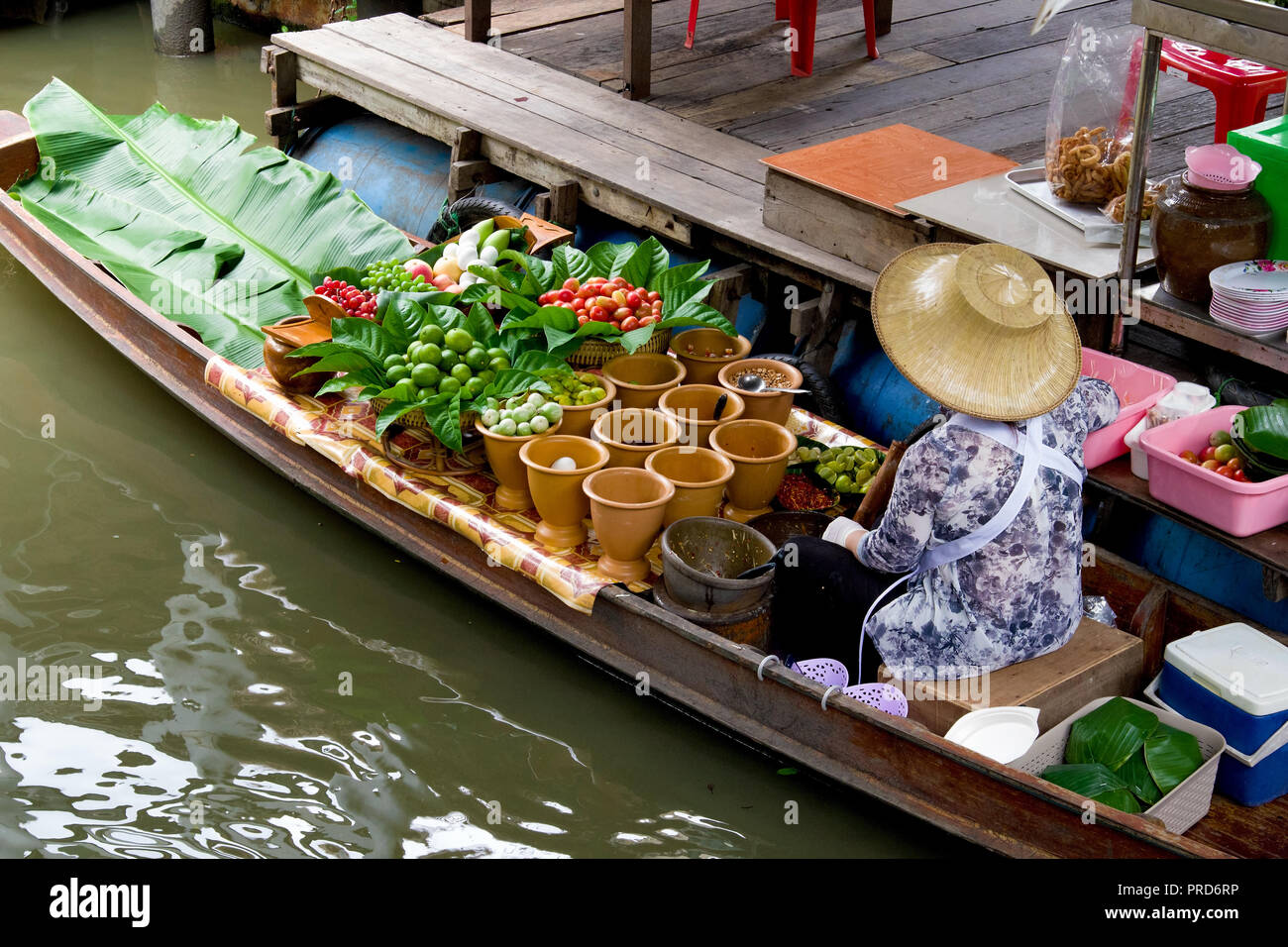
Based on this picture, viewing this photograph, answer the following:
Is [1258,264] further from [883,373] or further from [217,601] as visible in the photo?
[217,601]

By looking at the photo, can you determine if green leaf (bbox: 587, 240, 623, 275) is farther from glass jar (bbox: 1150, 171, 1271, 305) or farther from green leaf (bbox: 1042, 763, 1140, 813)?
green leaf (bbox: 1042, 763, 1140, 813)

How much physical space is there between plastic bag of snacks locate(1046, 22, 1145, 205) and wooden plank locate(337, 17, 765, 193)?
133 cm

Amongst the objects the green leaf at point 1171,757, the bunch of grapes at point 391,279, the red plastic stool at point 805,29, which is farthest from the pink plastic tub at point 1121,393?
the red plastic stool at point 805,29

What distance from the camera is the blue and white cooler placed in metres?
3.50

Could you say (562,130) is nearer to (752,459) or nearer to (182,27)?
(752,459)

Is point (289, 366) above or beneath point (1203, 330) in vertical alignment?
beneath

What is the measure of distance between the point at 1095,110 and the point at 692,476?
6.19 feet

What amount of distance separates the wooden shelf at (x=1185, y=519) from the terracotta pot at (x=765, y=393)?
1006mm

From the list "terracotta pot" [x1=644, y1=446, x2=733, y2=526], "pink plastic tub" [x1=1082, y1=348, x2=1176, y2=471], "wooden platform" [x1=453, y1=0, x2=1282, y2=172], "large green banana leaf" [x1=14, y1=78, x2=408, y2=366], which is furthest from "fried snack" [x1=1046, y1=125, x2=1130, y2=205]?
"large green banana leaf" [x1=14, y1=78, x2=408, y2=366]

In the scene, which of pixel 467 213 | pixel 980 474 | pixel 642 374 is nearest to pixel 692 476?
pixel 642 374

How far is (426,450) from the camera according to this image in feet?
15.3

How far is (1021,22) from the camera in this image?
23.4 feet
